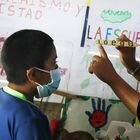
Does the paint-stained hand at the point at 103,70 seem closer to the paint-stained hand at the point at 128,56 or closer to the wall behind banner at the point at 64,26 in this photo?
the paint-stained hand at the point at 128,56

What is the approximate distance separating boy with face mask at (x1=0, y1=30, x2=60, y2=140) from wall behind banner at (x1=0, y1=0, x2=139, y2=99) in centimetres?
78

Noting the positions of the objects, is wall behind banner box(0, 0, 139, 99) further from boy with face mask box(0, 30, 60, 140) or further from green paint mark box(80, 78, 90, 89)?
boy with face mask box(0, 30, 60, 140)

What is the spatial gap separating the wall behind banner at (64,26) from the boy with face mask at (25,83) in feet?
2.57

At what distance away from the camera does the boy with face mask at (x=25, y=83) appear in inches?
50.6

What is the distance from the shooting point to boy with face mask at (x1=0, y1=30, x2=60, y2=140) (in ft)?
4.22

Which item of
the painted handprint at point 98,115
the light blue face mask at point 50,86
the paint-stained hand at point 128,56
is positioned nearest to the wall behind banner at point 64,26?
the painted handprint at point 98,115

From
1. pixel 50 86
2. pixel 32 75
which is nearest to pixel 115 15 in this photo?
pixel 50 86

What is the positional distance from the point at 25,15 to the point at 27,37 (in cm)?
87

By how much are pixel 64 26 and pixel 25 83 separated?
0.90 m

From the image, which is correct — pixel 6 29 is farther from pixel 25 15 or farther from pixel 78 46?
pixel 78 46

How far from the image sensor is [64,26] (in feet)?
7.35

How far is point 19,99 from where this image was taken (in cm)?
135

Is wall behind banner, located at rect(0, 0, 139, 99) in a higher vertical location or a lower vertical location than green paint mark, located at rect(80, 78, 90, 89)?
higher

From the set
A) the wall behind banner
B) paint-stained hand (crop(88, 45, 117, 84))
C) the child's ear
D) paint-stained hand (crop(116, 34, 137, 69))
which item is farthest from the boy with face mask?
the wall behind banner
